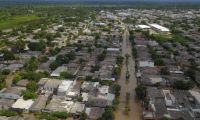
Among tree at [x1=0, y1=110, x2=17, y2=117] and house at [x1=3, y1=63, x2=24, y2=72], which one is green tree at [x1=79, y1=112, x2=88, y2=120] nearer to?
tree at [x1=0, y1=110, x2=17, y2=117]

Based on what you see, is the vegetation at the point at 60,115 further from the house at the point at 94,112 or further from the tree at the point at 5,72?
the tree at the point at 5,72

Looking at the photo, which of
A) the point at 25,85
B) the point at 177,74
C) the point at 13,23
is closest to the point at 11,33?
the point at 13,23

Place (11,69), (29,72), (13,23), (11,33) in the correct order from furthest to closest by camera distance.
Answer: (13,23) < (11,33) < (11,69) < (29,72)

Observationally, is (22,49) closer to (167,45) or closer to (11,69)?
(11,69)

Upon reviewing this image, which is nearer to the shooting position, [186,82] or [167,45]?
[186,82]

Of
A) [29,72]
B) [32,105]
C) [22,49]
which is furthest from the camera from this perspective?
[22,49]

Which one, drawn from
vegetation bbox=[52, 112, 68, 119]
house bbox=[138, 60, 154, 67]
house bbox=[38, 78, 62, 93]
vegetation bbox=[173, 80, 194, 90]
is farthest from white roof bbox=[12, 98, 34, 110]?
house bbox=[138, 60, 154, 67]
